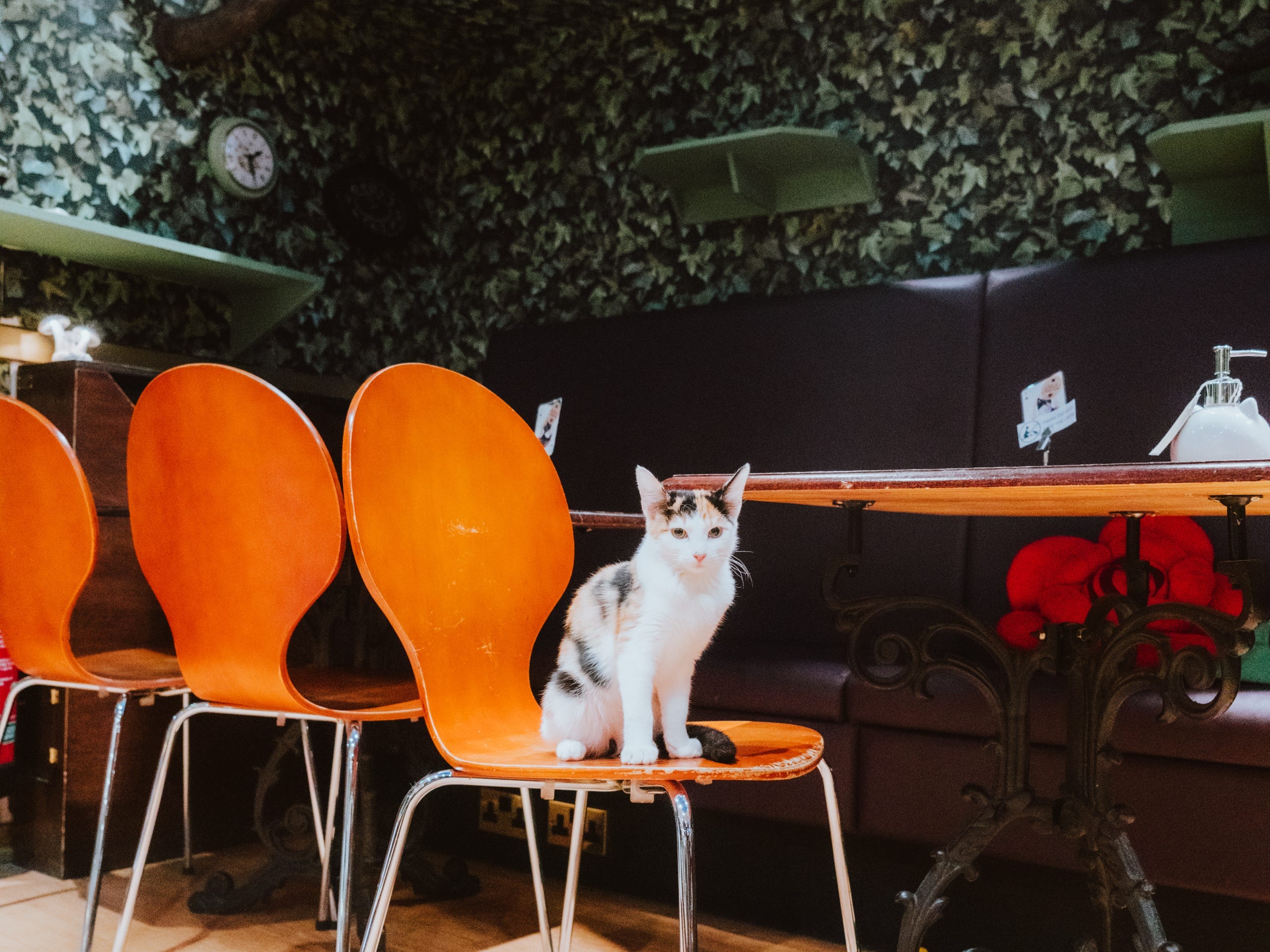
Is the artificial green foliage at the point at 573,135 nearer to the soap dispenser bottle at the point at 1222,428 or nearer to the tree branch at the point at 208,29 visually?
the tree branch at the point at 208,29

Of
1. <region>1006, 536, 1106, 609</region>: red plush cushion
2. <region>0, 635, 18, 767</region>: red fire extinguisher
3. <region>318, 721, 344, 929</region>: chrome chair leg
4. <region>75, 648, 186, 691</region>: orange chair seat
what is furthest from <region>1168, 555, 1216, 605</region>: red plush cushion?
<region>0, 635, 18, 767</region>: red fire extinguisher

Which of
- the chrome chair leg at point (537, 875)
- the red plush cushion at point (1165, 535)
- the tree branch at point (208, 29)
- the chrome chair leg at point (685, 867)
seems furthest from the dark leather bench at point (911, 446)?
the tree branch at point (208, 29)

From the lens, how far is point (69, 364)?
254 centimetres

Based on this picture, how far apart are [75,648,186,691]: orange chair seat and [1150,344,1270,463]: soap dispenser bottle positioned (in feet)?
5.53

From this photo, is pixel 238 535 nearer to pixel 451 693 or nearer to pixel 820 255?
pixel 451 693

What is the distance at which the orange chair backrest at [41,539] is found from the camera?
5.95 ft

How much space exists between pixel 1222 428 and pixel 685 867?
3.30 feet

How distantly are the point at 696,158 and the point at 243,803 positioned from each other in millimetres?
2248

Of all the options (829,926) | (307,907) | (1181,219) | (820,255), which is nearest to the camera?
(829,926)

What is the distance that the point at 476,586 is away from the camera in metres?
1.30

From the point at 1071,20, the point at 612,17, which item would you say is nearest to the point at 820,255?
the point at 1071,20

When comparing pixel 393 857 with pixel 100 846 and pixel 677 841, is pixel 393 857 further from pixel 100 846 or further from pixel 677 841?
pixel 100 846

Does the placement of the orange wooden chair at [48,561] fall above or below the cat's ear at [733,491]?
below

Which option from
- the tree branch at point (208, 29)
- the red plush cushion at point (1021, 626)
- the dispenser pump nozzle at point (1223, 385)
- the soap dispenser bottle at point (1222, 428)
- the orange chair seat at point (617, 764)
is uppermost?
the tree branch at point (208, 29)
